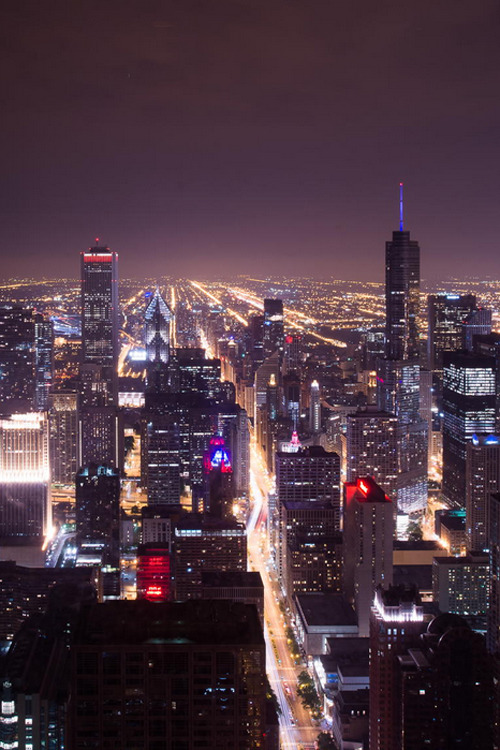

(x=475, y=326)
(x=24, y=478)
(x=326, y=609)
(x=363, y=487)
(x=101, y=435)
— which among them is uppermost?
(x=475, y=326)

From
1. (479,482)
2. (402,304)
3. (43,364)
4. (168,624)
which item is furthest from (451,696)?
(402,304)

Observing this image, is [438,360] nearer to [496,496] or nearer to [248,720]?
[496,496]

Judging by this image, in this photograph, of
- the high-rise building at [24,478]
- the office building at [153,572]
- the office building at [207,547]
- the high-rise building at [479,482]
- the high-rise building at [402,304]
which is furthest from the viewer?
the high-rise building at [402,304]

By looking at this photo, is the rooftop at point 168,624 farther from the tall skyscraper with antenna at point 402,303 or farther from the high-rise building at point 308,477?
the tall skyscraper with antenna at point 402,303

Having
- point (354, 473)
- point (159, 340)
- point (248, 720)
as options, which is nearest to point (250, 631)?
point (248, 720)

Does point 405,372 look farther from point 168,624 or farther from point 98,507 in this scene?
point 168,624

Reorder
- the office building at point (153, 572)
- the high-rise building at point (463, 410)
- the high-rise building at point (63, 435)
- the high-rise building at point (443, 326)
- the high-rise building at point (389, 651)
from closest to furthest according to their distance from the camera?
1. the high-rise building at point (389, 651)
2. the office building at point (153, 572)
3. the high-rise building at point (63, 435)
4. the high-rise building at point (463, 410)
5. the high-rise building at point (443, 326)

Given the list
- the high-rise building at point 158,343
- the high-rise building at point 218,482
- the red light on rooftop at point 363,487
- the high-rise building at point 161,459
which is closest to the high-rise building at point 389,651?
the red light on rooftop at point 363,487

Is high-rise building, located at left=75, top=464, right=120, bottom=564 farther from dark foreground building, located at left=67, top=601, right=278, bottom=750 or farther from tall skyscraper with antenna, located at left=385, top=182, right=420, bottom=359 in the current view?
dark foreground building, located at left=67, top=601, right=278, bottom=750
